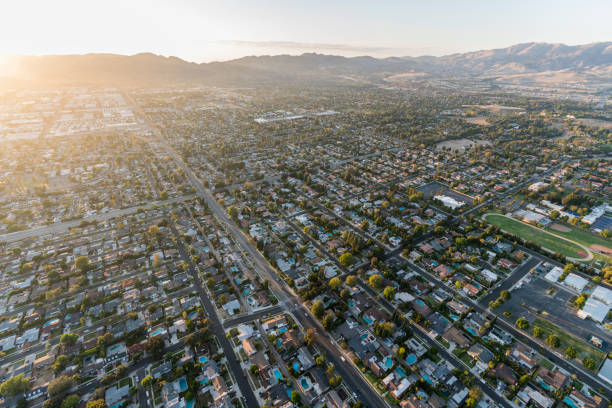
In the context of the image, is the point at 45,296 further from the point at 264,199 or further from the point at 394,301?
the point at 394,301

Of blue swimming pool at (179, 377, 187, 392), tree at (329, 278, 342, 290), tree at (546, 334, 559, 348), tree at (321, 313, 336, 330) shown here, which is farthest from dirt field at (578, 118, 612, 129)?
blue swimming pool at (179, 377, 187, 392)

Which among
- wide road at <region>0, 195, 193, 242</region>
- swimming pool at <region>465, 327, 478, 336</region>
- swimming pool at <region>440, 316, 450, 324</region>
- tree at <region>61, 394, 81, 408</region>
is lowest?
swimming pool at <region>465, 327, 478, 336</region>

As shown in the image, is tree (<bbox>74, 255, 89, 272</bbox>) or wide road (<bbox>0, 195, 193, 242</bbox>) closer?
tree (<bbox>74, 255, 89, 272</bbox>)

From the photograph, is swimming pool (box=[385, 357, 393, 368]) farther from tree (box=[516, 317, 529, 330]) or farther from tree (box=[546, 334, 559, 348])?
tree (box=[546, 334, 559, 348])

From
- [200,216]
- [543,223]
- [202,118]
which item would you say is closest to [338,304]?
[200,216]

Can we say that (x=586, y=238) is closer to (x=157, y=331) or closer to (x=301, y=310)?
(x=301, y=310)
